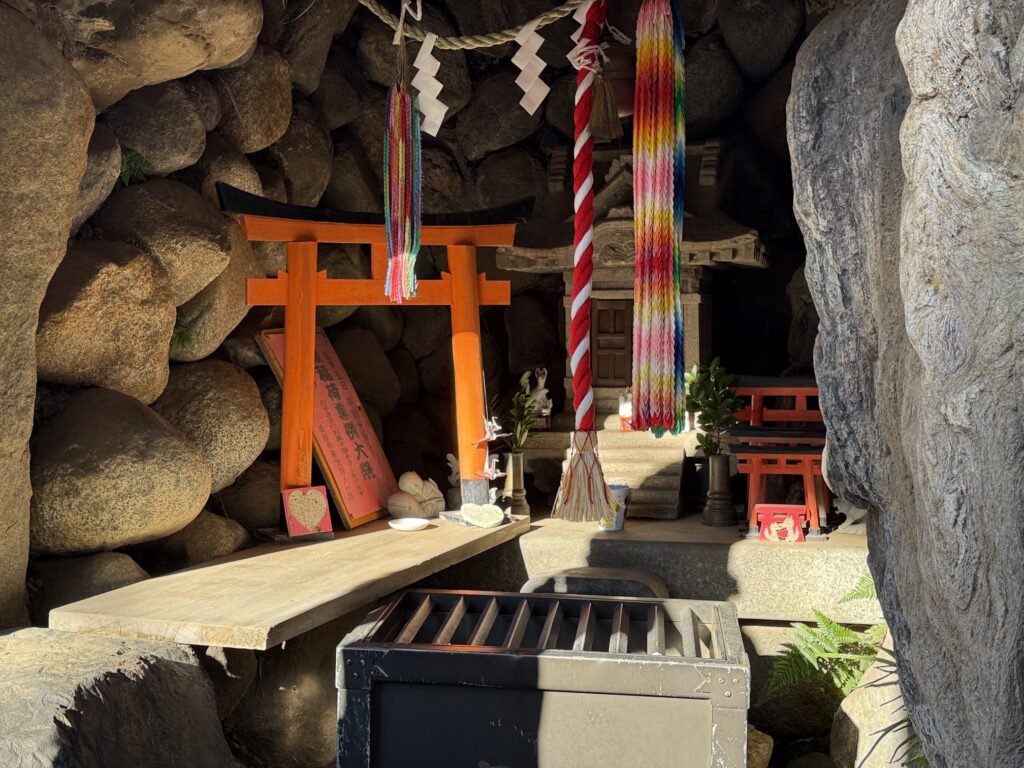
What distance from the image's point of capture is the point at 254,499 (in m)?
7.09

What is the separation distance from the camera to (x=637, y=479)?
26.0 ft

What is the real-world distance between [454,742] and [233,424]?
9.85 ft

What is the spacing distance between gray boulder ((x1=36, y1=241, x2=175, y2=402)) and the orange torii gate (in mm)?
858

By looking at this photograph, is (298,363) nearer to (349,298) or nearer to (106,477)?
(349,298)

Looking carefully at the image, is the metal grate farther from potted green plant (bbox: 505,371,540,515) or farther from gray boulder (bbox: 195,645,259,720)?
potted green plant (bbox: 505,371,540,515)

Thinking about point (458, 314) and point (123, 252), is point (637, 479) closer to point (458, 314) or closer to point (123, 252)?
point (458, 314)

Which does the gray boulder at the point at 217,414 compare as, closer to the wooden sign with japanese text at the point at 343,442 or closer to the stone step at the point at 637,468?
the wooden sign with japanese text at the point at 343,442

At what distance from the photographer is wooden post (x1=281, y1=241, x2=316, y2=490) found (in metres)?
6.91

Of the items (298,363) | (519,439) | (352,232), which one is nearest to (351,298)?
(352,232)

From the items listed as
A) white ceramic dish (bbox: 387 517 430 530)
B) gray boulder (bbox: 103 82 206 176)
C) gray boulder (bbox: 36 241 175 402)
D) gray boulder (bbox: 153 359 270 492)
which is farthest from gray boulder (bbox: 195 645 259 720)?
gray boulder (bbox: 103 82 206 176)

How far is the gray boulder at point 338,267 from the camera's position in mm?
8117

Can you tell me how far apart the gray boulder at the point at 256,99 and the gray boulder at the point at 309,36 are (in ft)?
1.14

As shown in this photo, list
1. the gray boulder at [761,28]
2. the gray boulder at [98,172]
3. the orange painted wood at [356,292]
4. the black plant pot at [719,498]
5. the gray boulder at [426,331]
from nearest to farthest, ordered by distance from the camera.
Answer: the gray boulder at [98,172] → the orange painted wood at [356,292] → the black plant pot at [719,498] → the gray boulder at [761,28] → the gray boulder at [426,331]

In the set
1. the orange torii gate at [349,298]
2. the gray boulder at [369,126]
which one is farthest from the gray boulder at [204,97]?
the gray boulder at [369,126]
